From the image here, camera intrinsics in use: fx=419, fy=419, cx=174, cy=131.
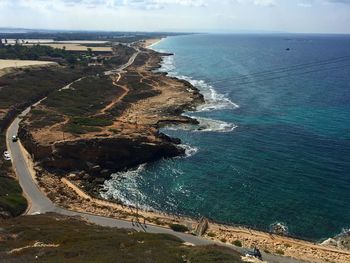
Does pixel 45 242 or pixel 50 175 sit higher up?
pixel 45 242

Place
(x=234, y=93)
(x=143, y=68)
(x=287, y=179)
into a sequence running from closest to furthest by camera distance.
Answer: (x=287, y=179), (x=234, y=93), (x=143, y=68)

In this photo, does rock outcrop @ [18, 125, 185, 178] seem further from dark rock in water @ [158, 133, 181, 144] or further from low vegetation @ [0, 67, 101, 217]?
low vegetation @ [0, 67, 101, 217]

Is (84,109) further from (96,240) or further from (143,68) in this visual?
(143,68)

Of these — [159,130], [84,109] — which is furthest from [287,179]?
[84,109]

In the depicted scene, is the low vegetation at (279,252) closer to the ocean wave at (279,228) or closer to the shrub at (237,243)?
the shrub at (237,243)

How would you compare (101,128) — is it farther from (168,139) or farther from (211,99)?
(211,99)

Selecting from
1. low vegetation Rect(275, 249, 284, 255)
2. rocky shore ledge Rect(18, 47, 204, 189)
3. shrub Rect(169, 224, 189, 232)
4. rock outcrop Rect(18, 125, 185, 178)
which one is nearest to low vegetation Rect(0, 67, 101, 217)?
rocky shore ledge Rect(18, 47, 204, 189)
